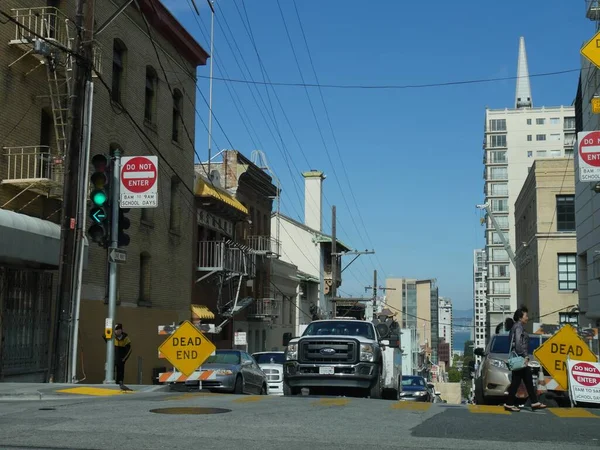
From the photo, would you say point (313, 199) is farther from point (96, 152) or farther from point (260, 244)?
point (96, 152)

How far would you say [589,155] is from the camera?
18.4 m

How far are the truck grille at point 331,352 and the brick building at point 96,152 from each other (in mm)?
6130

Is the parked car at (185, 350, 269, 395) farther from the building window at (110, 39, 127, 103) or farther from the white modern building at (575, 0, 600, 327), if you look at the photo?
the white modern building at (575, 0, 600, 327)

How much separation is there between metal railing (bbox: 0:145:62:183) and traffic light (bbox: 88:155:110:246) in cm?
413

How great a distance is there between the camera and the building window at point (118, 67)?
26859 mm

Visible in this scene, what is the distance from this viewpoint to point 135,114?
27969 mm

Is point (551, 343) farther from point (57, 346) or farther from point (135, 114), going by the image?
point (135, 114)

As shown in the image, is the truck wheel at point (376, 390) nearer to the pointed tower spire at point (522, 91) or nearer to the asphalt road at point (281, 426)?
the asphalt road at point (281, 426)

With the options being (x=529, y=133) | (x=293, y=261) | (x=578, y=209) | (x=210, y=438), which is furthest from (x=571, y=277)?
(x=529, y=133)

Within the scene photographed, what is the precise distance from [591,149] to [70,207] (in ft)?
39.2

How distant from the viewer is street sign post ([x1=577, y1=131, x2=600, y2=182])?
18266mm

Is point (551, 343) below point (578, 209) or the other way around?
below

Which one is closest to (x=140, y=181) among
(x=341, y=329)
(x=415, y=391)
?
(x=341, y=329)

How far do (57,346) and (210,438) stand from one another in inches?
413
